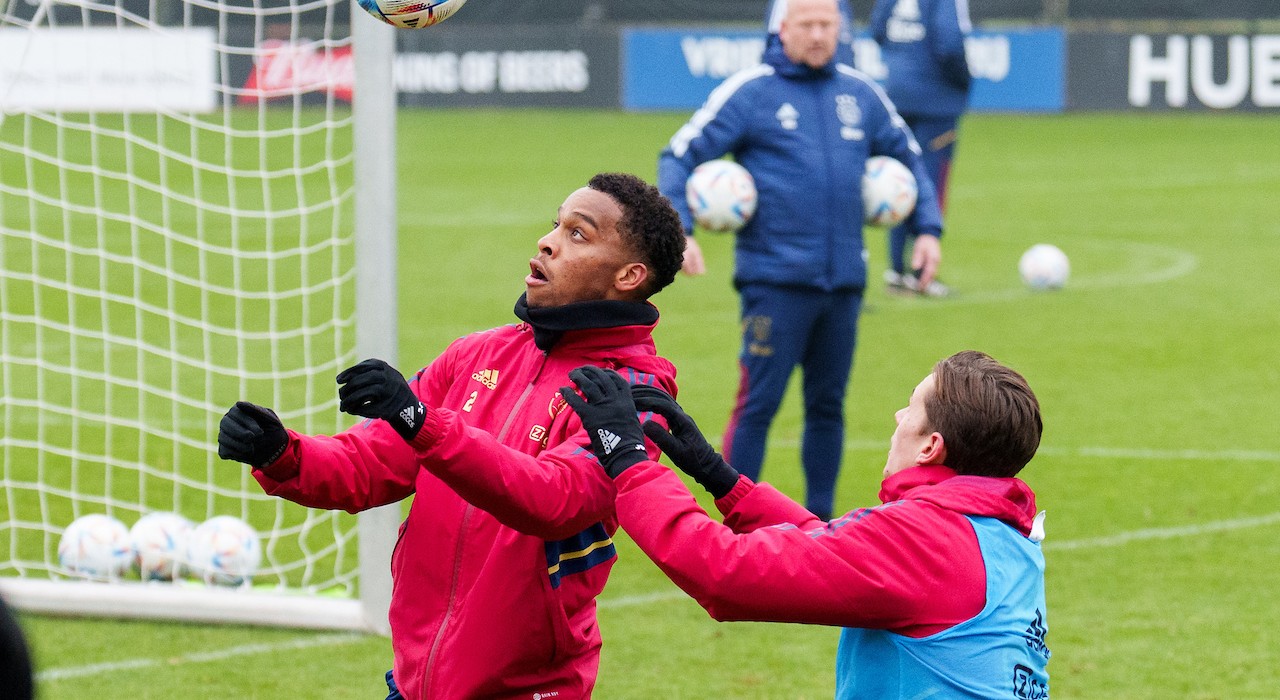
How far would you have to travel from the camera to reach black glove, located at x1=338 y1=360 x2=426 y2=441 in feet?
9.21

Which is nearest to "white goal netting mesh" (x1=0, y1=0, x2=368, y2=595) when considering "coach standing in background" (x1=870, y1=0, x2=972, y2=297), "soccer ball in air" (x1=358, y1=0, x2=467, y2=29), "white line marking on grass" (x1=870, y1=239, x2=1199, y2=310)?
"soccer ball in air" (x1=358, y1=0, x2=467, y2=29)

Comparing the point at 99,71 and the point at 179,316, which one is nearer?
the point at 99,71

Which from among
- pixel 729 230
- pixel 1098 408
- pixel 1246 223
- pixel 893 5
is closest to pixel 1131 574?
pixel 729 230

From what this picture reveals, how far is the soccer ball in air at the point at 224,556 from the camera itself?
5938 mm

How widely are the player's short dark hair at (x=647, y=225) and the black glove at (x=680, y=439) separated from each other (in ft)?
1.38

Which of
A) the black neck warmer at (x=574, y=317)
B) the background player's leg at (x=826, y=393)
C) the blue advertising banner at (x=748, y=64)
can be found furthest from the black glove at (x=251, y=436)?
the blue advertising banner at (x=748, y=64)

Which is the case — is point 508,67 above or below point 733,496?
below

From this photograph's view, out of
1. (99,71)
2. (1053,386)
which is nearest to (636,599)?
(1053,386)

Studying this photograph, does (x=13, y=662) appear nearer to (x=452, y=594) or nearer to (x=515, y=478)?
(x=515, y=478)

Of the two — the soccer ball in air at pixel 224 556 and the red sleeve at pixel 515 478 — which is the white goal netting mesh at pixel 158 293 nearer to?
the soccer ball in air at pixel 224 556

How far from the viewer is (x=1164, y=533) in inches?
267

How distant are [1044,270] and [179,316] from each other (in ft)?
20.2

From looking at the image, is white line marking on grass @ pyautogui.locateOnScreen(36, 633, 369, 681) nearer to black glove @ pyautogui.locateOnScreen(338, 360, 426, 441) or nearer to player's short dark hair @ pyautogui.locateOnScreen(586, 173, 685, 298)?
player's short dark hair @ pyautogui.locateOnScreen(586, 173, 685, 298)

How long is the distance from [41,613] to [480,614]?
128 inches
